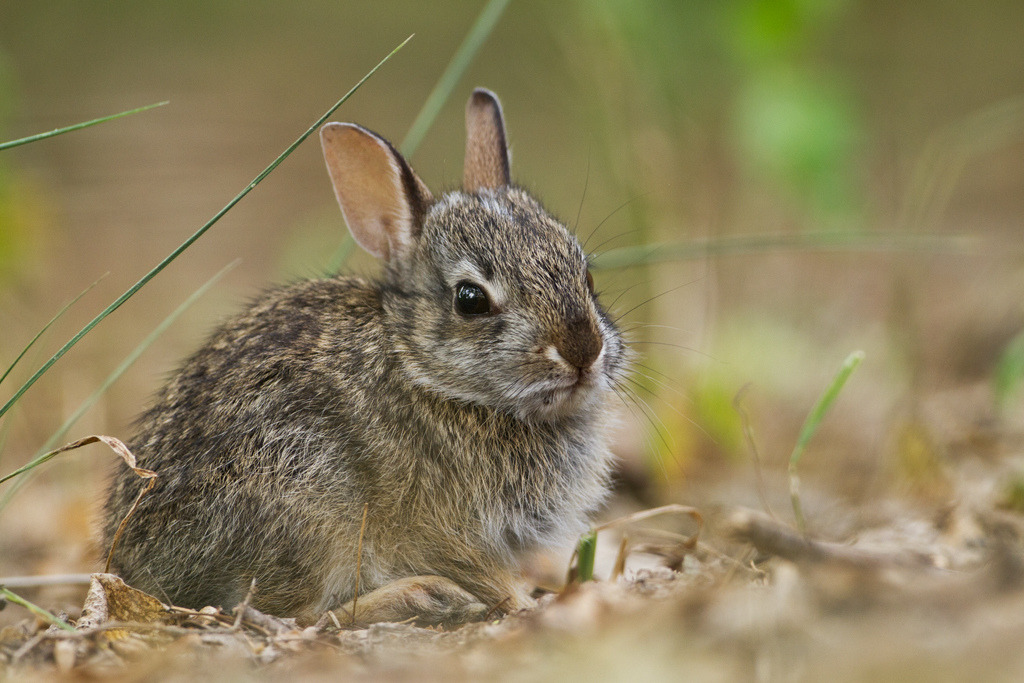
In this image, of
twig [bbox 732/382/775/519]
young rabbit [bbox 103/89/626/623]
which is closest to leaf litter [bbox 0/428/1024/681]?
young rabbit [bbox 103/89/626/623]

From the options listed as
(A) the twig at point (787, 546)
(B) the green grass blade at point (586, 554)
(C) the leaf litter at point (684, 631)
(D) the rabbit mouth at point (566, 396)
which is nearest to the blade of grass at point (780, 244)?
(D) the rabbit mouth at point (566, 396)

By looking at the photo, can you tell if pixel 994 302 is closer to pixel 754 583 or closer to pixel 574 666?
pixel 754 583

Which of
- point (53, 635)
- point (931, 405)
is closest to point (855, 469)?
point (931, 405)

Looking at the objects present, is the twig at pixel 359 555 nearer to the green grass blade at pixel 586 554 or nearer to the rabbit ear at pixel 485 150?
the green grass blade at pixel 586 554

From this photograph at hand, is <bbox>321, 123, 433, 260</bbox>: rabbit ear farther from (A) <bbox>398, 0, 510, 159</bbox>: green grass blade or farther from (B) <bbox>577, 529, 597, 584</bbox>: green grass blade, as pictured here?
(B) <bbox>577, 529, 597, 584</bbox>: green grass blade

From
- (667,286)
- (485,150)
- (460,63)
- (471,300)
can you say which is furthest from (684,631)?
(667,286)
